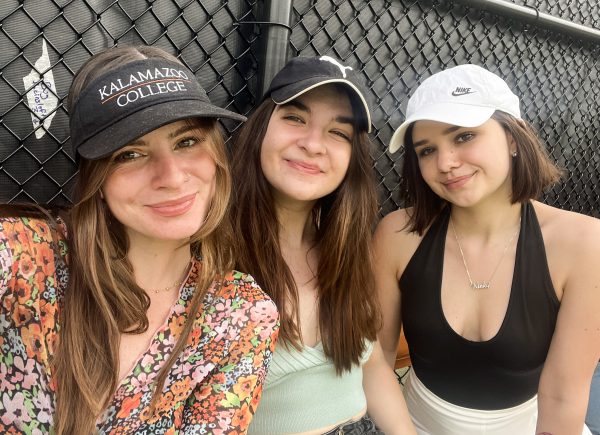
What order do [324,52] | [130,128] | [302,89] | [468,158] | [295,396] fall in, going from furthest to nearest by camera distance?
[324,52]
[468,158]
[295,396]
[302,89]
[130,128]

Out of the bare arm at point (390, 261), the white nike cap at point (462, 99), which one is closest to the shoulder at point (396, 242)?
the bare arm at point (390, 261)

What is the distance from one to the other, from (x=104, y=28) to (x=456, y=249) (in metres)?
1.56

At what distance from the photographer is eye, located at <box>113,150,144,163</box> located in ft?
3.56

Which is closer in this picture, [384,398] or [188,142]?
[188,142]

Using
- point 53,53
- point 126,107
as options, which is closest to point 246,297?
point 126,107

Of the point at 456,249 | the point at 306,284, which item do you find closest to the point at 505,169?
the point at 456,249

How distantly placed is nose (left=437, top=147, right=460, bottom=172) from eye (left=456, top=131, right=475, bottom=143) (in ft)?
0.14

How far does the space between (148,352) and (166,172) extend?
18.5 inches

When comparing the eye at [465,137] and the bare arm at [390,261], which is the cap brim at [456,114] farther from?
the bare arm at [390,261]

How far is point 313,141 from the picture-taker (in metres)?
1.44

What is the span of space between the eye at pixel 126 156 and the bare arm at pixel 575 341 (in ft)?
4.94

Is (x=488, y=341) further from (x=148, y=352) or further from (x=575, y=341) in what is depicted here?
(x=148, y=352)

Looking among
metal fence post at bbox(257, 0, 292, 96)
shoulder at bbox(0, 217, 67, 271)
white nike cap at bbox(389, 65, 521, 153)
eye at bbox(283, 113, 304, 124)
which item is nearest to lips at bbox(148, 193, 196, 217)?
shoulder at bbox(0, 217, 67, 271)

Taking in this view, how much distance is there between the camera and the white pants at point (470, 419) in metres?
1.82
